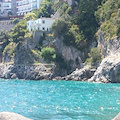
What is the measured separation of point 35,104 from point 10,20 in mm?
73242

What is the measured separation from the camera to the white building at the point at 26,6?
10200cm

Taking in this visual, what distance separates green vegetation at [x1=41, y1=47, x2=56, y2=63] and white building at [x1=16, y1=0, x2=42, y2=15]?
3411cm

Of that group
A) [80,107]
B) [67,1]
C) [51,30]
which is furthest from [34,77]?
[80,107]

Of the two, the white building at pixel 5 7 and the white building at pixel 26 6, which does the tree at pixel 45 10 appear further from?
the white building at pixel 5 7

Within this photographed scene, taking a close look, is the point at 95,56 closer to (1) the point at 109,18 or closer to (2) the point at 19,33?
(1) the point at 109,18

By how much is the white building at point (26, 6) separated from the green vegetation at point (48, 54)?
1343 inches

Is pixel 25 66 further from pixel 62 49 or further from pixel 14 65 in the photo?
pixel 62 49

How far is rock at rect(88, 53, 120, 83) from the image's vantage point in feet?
170

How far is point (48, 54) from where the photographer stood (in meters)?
70.0

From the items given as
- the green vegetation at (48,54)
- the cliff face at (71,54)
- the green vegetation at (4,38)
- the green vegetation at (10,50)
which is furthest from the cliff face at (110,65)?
the green vegetation at (4,38)

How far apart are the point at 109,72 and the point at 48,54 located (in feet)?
68.5

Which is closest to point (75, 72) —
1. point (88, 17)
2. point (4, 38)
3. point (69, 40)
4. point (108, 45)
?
point (108, 45)

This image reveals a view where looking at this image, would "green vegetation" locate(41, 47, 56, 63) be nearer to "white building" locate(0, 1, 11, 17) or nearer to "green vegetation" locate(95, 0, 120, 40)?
"green vegetation" locate(95, 0, 120, 40)

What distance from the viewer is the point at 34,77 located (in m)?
68.0
